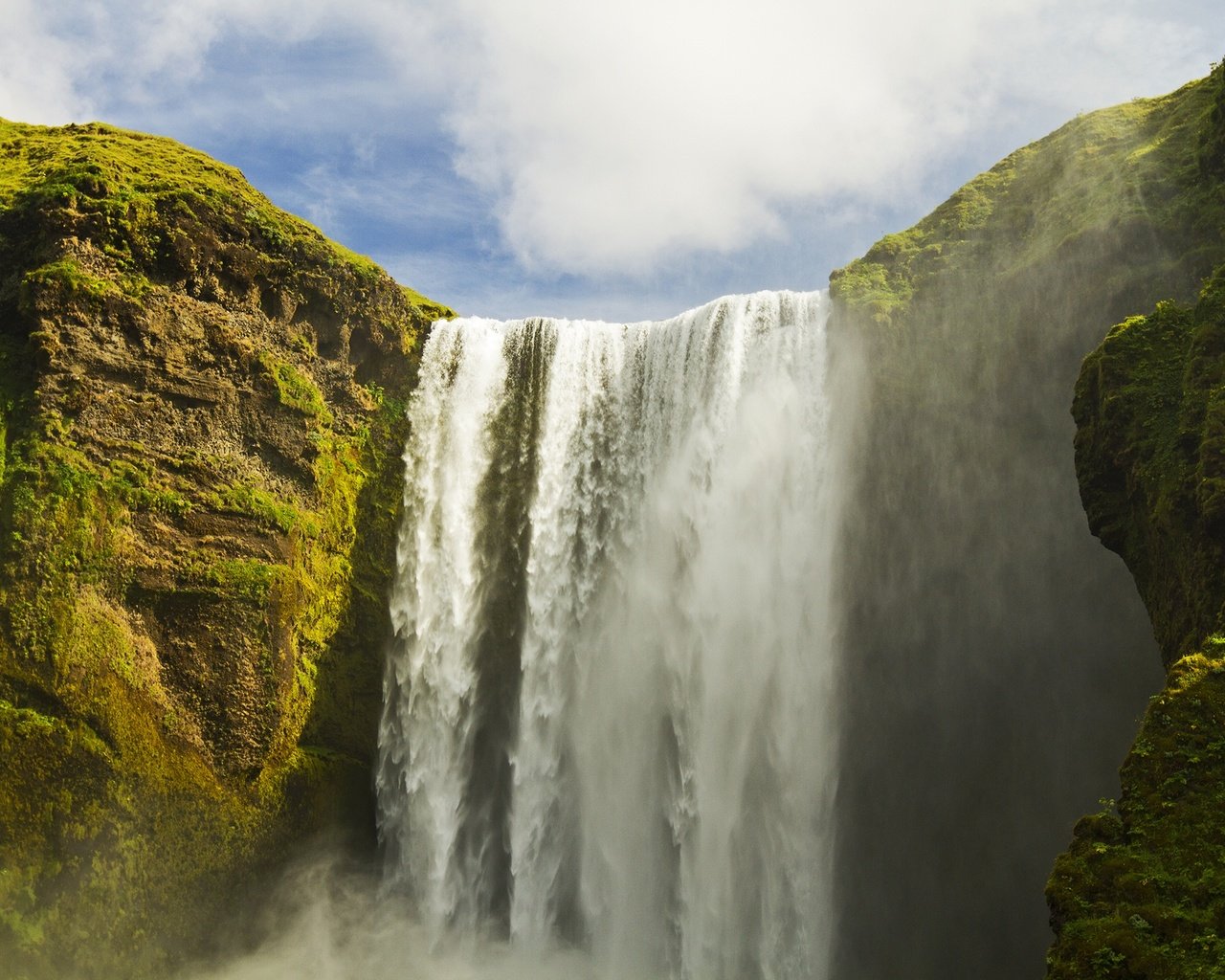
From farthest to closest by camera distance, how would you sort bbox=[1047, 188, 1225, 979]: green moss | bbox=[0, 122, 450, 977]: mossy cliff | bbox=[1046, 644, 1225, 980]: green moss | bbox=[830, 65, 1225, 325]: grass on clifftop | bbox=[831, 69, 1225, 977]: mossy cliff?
bbox=[830, 65, 1225, 325]: grass on clifftop < bbox=[831, 69, 1225, 977]: mossy cliff < bbox=[0, 122, 450, 977]: mossy cliff < bbox=[1047, 188, 1225, 979]: green moss < bbox=[1046, 644, 1225, 980]: green moss

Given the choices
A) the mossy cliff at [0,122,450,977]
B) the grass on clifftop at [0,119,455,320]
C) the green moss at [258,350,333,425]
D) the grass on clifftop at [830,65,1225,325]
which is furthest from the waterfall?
the grass on clifftop at [0,119,455,320]

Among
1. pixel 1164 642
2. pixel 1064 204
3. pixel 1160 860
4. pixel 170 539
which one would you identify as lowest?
pixel 1160 860

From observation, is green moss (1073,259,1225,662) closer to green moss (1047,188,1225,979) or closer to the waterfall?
green moss (1047,188,1225,979)

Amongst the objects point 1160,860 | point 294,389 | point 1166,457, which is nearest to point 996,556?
point 1166,457

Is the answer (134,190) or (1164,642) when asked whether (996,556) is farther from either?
(134,190)

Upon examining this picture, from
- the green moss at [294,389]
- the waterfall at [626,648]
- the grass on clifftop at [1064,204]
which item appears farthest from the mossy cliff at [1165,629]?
the green moss at [294,389]

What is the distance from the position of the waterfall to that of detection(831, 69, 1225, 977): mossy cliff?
1.05 metres

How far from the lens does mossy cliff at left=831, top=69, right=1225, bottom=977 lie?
52.2 feet

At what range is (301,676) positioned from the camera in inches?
745

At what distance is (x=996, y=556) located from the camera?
17.4 m

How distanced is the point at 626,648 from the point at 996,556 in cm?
791

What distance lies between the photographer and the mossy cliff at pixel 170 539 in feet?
50.7

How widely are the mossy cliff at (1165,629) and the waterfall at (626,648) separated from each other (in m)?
7.59

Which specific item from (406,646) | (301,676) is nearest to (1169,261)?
(406,646)
